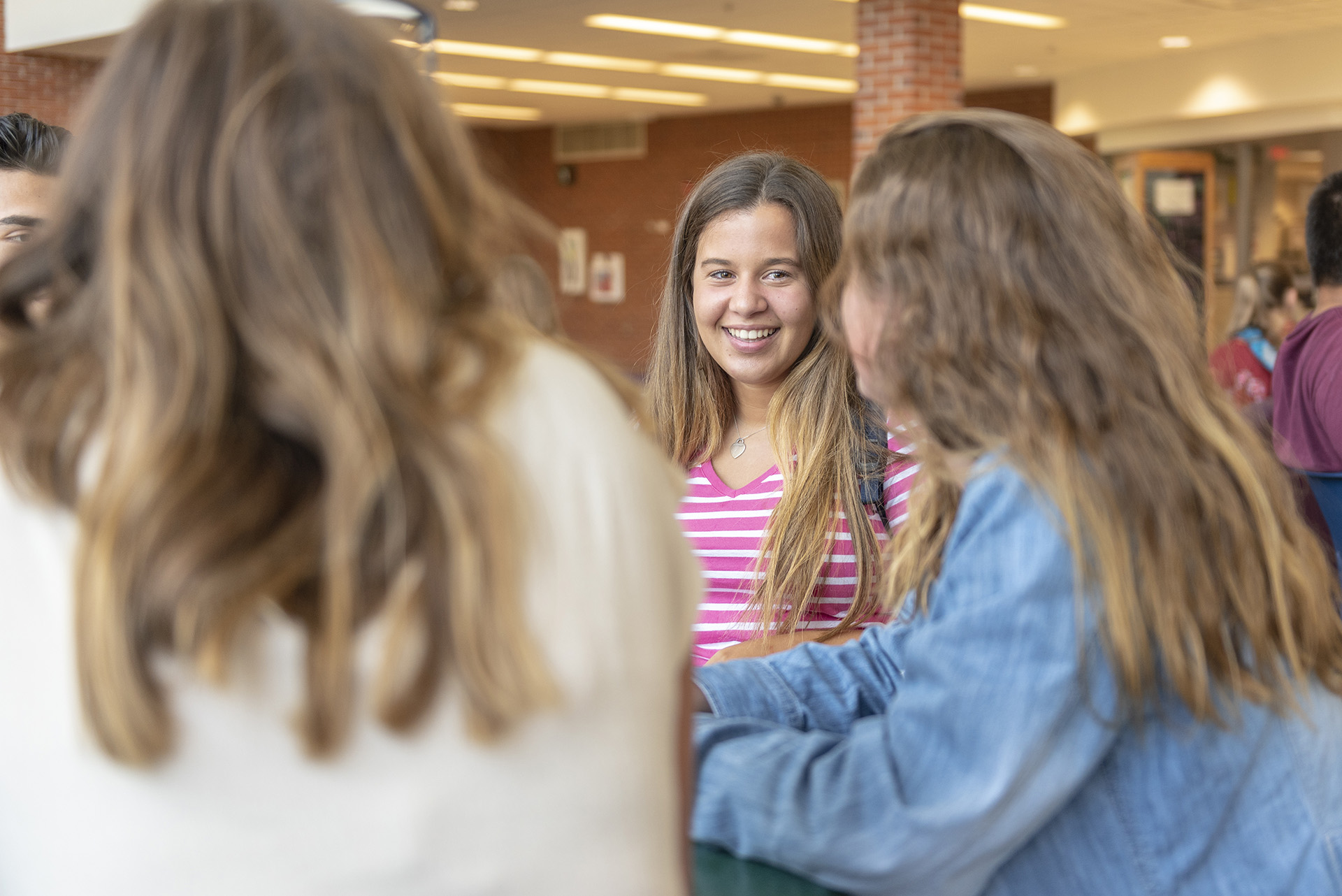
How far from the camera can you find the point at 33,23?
10930 mm

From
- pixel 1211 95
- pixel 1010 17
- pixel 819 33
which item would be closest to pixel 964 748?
pixel 1010 17

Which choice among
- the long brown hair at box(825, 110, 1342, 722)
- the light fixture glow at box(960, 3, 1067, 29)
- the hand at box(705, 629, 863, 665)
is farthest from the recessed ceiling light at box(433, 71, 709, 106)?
the long brown hair at box(825, 110, 1342, 722)

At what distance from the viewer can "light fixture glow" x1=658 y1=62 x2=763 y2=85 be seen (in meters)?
12.3

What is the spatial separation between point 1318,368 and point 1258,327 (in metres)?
2.30

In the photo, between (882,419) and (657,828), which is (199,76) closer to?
(657,828)

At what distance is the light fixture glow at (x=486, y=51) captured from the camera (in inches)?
438

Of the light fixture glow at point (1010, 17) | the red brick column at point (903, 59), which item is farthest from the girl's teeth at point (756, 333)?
the light fixture glow at point (1010, 17)

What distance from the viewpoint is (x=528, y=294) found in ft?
3.18

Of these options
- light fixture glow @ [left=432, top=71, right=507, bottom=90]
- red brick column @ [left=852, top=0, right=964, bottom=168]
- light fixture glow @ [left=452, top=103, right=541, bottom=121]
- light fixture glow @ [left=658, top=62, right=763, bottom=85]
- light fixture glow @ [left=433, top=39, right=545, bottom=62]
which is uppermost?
light fixture glow @ [left=452, top=103, right=541, bottom=121]

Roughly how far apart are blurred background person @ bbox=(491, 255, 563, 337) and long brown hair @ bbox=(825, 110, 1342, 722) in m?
0.33

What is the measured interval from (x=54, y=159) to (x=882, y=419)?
1.50m

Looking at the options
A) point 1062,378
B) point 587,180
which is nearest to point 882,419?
point 1062,378

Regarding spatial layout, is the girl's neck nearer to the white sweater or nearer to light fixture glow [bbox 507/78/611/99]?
the white sweater

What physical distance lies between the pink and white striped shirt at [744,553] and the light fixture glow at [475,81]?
36.4 ft
